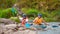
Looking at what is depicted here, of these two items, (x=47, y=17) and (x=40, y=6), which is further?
(x=40, y=6)

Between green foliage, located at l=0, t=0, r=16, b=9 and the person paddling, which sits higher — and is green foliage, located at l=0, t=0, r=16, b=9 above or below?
above

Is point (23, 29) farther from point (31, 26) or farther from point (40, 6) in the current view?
point (40, 6)

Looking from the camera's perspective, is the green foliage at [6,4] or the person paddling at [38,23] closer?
the person paddling at [38,23]

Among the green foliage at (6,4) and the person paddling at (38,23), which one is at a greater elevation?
the green foliage at (6,4)

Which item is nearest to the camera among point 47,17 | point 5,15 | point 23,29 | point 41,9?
point 23,29

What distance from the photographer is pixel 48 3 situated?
2925cm

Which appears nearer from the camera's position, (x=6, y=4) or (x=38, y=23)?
(x=38, y=23)

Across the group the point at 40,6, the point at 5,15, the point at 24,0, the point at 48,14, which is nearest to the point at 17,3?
the point at 24,0

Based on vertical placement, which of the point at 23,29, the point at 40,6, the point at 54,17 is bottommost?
the point at 23,29

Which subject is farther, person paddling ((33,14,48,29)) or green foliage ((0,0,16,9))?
green foliage ((0,0,16,9))

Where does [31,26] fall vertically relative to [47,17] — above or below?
below

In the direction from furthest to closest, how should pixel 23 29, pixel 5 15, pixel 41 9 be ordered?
1. pixel 41 9
2. pixel 5 15
3. pixel 23 29

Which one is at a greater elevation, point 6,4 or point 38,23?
point 6,4

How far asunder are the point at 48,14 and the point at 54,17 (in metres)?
1.05
